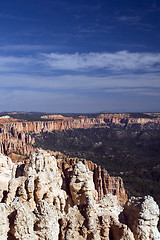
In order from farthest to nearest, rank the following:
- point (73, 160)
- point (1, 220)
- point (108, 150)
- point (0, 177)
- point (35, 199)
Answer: point (108, 150) → point (73, 160) → point (0, 177) → point (35, 199) → point (1, 220)

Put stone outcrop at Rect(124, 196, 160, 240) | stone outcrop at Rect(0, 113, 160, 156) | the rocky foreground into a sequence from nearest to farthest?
the rocky foreground
stone outcrop at Rect(124, 196, 160, 240)
stone outcrop at Rect(0, 113, 160, 156)

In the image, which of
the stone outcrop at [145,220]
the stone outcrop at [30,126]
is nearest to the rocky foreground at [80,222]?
the stone outcrop at [145,220]

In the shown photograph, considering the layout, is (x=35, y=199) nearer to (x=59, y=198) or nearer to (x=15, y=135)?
(x=59, y=198)

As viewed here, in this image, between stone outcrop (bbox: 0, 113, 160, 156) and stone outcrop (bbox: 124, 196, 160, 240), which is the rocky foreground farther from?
stone outcrop (bbox: 0, 113, 160, 156)

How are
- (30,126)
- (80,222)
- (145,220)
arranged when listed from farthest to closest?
(30,126)
(80,222)
(145,220)

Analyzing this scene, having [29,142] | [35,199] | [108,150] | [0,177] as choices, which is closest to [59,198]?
[35,199]

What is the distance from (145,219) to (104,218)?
1.09 meters

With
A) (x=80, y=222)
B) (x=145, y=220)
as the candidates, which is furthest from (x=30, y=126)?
(x=145, y=220)

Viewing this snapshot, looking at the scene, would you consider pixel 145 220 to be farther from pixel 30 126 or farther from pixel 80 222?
pixel 30 126

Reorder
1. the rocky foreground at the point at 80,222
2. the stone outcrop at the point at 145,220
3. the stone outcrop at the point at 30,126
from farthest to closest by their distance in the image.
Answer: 1. the stone outcrop at the point at 30,126
2. the stone outcrop at the point at 145,220
3. the rocky foreground at the point at 80,222

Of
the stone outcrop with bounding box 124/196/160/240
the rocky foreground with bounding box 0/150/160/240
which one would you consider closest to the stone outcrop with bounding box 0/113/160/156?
the rocky foreground with bounding box 0/150/160/240

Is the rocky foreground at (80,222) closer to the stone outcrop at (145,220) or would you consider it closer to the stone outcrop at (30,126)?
the stone outcrop at (145,220)

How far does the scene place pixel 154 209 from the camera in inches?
244

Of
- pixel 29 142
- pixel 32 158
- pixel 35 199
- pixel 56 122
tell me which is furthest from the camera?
pixel 56 122
